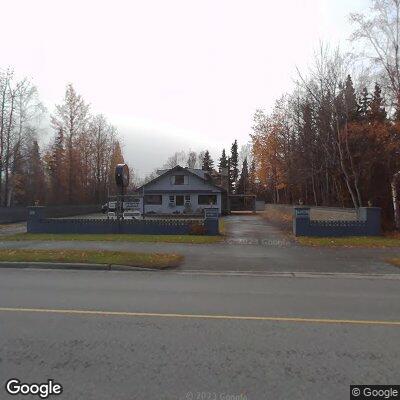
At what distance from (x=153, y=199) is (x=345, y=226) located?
33.9 m

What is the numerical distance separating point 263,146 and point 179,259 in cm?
4738

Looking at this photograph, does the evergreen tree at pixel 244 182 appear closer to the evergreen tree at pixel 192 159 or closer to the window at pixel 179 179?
the evergreen tree at pixel 192 159

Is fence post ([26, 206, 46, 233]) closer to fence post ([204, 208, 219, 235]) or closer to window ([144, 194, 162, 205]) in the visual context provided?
fence post ([204, 208, 219, 235])

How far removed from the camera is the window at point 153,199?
175 feet

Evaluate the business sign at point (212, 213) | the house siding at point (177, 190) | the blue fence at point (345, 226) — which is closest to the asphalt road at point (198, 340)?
the blue fence at point (345, 226)

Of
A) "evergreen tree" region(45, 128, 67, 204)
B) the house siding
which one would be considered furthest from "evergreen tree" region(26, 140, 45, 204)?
the house siding

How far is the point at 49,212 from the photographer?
41.8m

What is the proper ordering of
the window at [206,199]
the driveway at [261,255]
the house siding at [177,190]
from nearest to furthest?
the driveway at [261,255] < the house siding at [177,190] < the window at [206,199]

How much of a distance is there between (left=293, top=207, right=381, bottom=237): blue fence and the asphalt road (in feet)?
39.9

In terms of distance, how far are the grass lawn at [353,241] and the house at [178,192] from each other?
31489mm

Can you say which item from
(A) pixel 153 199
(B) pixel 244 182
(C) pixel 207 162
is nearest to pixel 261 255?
(A) pixel 153 199

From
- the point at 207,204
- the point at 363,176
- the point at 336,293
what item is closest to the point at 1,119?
the point at 207,204

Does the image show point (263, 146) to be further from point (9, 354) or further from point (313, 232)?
point (9, 354)

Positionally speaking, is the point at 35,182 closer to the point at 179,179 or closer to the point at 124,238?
the point at 179,179
